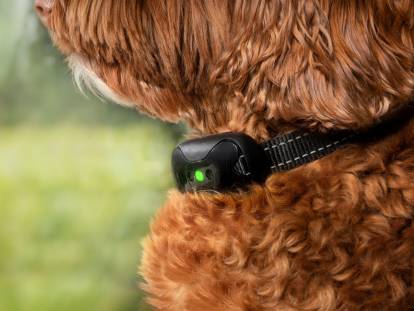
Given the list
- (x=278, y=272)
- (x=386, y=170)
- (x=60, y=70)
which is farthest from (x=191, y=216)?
(x=60, y=70)

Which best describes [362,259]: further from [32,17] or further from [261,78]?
[32,17]

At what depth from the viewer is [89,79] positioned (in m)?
0.91

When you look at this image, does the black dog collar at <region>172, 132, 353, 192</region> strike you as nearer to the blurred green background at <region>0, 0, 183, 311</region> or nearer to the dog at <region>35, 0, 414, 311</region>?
the dog at <region>35, 0, 414, 311</region>

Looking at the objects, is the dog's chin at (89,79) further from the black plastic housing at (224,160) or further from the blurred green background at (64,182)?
the blurred green background at (64,182)

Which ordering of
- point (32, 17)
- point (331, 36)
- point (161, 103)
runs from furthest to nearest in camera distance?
point (32, 17), point (161, 103), point (331, 36)

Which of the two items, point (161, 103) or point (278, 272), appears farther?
point (161, 103)

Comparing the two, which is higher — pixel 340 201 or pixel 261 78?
pixel 261 78

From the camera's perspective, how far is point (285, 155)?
0.80 metres

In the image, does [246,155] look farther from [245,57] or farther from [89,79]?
[89,79]

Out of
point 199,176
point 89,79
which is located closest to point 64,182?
point 89,79

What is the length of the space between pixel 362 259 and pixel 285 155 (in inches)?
5.9

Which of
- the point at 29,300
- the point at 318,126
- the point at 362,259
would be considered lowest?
the point at 29,300

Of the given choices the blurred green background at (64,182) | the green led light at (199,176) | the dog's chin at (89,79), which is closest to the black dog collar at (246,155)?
the green led light at (199,176)

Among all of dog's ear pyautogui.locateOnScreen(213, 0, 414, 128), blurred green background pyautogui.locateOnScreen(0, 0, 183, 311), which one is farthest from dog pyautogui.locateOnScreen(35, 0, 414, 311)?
blurred green background pyautogui.locateOnScreen(0, 0, 183, 311)
